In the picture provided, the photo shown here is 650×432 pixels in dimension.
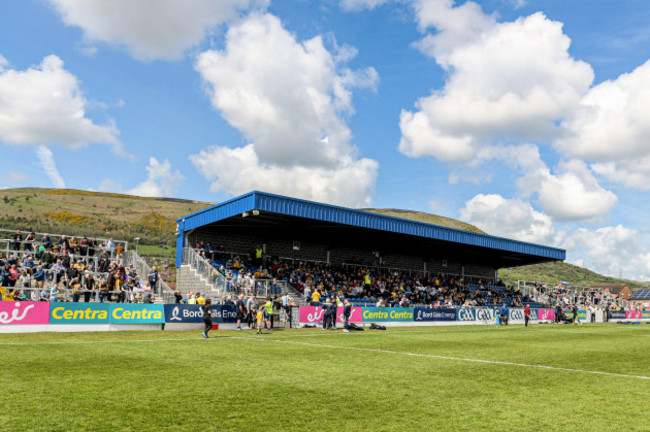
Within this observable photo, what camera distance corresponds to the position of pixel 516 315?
40.5 meters

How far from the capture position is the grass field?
7234mm

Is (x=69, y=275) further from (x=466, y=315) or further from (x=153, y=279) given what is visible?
(x=466, y=315)

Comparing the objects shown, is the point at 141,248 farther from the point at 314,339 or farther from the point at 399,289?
the point at 314,339

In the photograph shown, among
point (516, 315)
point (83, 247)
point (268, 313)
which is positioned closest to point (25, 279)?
point (83, 247)

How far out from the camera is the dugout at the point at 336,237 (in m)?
34.2

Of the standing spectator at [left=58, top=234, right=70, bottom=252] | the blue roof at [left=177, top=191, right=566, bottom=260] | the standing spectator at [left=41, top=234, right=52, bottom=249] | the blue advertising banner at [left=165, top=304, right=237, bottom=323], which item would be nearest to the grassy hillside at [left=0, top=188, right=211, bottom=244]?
the blue roof at [left=177, top=191, right=566, bottom=260]

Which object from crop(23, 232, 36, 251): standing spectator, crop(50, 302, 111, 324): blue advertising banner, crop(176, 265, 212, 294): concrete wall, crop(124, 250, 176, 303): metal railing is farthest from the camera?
crop(176, 265, 212, 294): concrete wall

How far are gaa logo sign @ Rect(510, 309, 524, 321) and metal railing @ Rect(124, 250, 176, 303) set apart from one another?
25373 millimetres

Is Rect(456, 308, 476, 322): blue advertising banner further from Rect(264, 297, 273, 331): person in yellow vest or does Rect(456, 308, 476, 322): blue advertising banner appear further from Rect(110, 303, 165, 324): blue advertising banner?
Rect(110, 303, 165, 324): blue advertising banner

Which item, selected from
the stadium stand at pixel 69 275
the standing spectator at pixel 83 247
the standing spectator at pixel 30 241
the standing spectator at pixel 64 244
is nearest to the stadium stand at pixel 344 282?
the stadium stand at pixel 69 275

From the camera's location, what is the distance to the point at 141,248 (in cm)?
8831

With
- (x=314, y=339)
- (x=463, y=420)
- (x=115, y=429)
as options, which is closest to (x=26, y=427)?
(x=115, y=429)

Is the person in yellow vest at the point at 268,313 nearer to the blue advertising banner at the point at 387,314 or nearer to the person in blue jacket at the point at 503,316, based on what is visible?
the blue advertising banner at the point at 387,314

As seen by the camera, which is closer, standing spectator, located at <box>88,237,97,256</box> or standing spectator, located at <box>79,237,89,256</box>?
standing spectator, located at <box>79,237,89,256</box>
